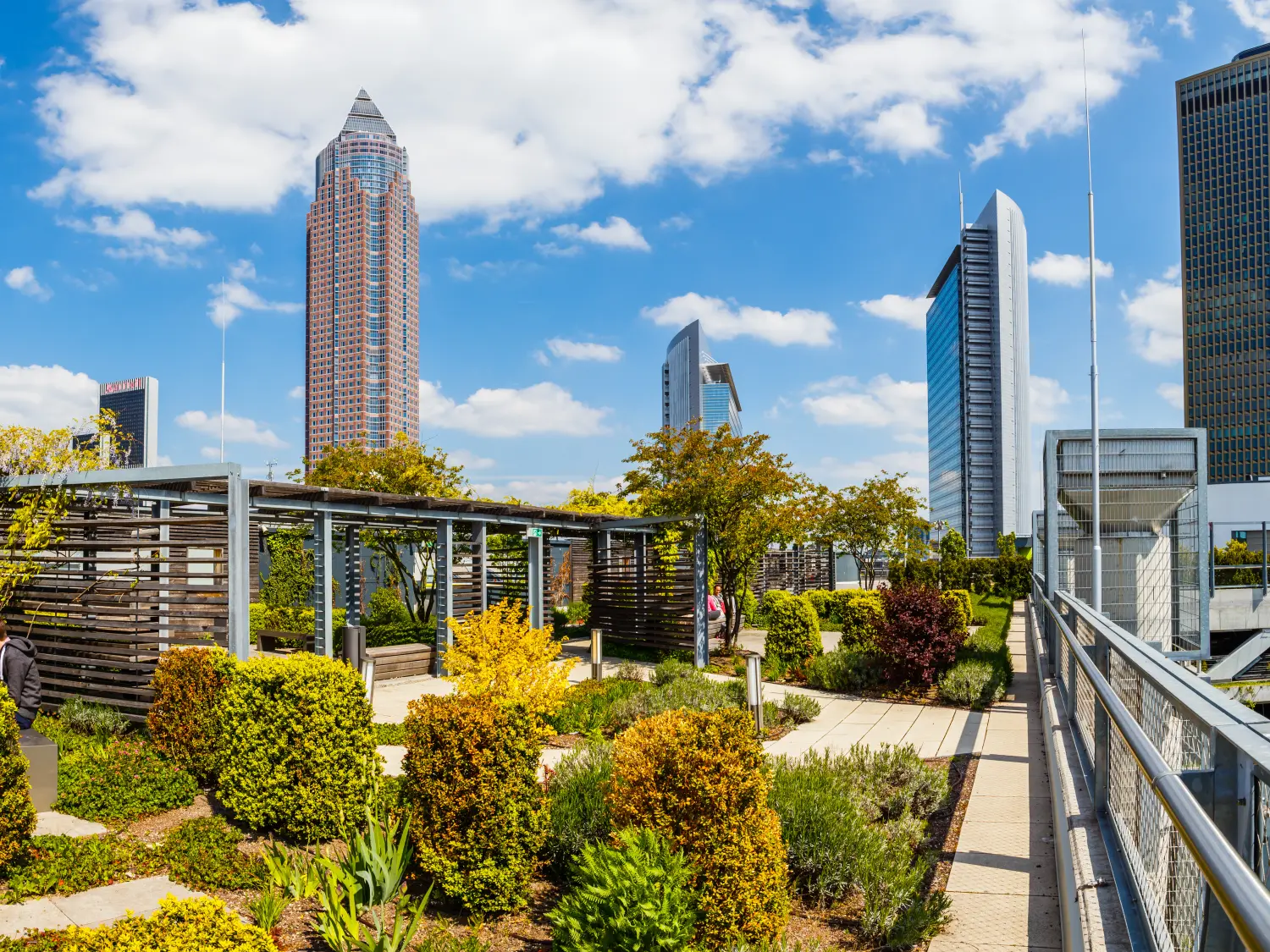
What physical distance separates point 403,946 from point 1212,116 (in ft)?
587

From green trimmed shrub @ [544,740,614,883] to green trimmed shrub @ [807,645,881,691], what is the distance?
752 cm

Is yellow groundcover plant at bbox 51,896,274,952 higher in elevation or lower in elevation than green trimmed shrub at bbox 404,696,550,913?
higher

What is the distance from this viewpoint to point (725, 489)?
16.7 meters

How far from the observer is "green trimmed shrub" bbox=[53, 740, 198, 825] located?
6758mm

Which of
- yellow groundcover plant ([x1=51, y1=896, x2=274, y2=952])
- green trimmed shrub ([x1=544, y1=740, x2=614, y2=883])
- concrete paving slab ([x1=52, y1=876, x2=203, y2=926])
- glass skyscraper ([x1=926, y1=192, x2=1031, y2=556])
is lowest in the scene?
concrete paving slab ([x1=52, y1=876, x2=203, y2=926])

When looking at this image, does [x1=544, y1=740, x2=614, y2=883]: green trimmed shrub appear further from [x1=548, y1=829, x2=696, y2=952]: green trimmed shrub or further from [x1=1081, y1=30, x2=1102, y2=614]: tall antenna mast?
[x1=1081, y1=30, x2=1102, y2=614]: tall antenna mast

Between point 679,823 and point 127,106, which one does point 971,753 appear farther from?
point 127,106

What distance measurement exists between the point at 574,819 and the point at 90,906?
112 inches

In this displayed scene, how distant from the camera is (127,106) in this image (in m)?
12.2

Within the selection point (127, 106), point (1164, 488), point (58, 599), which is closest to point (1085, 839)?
point (1164, 488)

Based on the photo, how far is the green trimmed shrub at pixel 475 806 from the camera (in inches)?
189

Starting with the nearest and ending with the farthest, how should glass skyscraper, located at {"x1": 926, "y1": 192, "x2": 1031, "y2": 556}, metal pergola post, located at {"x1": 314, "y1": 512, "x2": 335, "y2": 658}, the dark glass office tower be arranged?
1. metal pergola post, located at {"x1": 314, "y1": 512, "x2": 335, "y2": 658}
2. the dark glass office tower
3. glass skyscraper, located at {"x1": 926, "y1": 192, "x2": 1031, "y2": 556}

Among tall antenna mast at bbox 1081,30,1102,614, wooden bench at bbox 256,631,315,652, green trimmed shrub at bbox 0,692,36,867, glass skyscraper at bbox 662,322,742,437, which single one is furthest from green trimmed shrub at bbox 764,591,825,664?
glass skyscraper at bbox 662,322,742,437

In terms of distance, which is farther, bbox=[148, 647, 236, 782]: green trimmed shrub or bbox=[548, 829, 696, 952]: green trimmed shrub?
bbox=[148, 647, 236, 782]: green trimmed shrub
